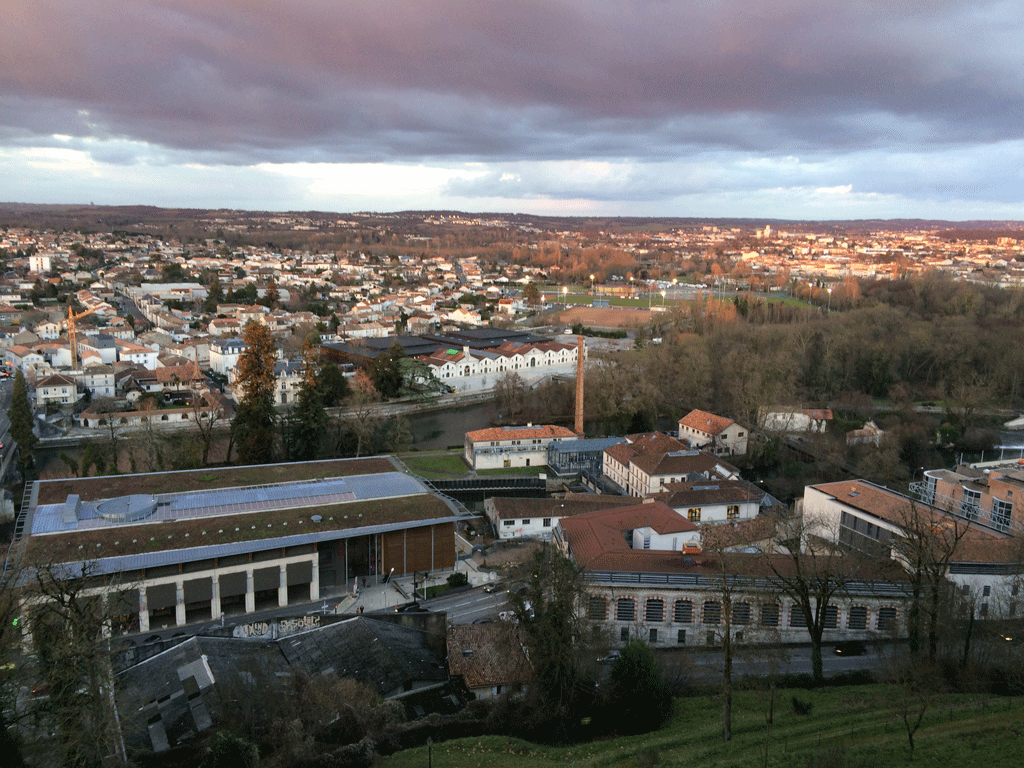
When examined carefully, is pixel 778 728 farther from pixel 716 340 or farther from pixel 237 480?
pixel 716 340

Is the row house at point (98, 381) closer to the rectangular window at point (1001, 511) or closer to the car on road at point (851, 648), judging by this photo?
the car on road at point (851, 648)

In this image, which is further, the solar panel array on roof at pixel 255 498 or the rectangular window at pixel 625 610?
the solar panel array on roof at pixel 255 498

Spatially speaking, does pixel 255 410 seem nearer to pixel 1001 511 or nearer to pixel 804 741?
pixel 804 741

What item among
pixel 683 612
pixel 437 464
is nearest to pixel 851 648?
pixel 683 612

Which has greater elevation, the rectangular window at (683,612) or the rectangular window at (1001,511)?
the rectangular window at (1001,511)

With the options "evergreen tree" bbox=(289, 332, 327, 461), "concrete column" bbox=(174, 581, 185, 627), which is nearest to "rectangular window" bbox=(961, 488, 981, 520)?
"concrete column" bbox=(174, 581, 185, 627)

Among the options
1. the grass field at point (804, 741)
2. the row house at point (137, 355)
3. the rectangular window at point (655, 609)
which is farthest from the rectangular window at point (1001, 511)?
the row house at point (137, 355)

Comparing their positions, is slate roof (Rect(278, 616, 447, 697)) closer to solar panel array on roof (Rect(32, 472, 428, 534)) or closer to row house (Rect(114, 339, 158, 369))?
solar panel array on roof (Rect(32, 472, 428, 534))

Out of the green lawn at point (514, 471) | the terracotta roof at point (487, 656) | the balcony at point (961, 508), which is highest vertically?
the balcony at point (961, 508)
